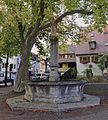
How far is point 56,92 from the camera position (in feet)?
48.8

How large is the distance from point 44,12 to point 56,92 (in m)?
5.93

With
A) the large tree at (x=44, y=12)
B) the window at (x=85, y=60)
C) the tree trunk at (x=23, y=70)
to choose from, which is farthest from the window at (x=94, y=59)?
the tree trunk at (x=23, y=70)

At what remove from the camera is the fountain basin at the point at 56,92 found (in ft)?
48.8

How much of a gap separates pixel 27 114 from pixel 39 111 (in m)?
0.79

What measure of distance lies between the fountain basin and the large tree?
13.0ft

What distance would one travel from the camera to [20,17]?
2061 centimetres

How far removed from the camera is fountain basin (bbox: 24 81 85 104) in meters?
14.9

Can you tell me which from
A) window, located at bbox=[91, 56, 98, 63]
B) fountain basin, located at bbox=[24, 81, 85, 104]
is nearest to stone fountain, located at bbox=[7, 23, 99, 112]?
fountain basin, located at bbox=[24, 81, 85, 104]

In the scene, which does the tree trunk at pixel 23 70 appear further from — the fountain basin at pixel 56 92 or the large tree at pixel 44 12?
the fountain basin at pixel 56 92

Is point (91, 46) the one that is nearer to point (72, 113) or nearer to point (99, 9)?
point (99, 9)

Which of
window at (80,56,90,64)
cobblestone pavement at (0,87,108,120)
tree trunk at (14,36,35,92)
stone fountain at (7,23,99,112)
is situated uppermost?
window at (80,56,90,64)

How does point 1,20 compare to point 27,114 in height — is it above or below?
above

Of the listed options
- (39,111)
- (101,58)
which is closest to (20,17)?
(39,111)

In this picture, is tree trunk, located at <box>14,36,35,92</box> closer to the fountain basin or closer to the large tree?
the large tree
